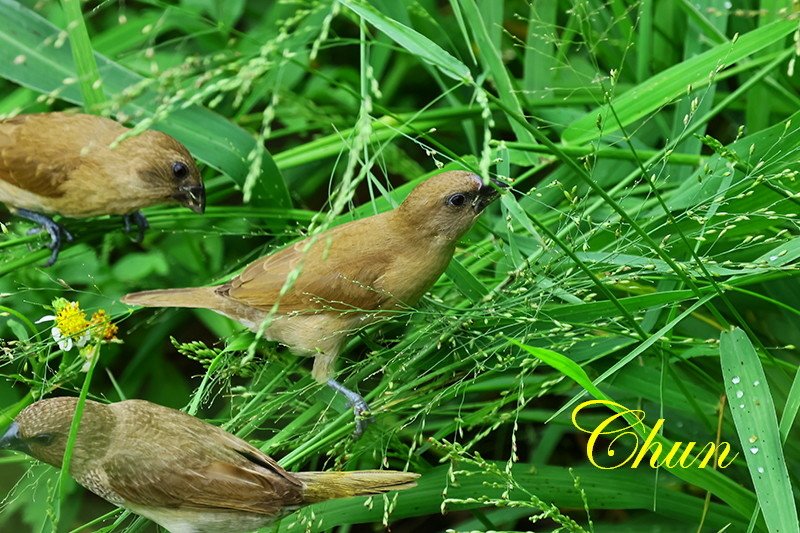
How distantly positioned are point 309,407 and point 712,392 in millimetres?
896

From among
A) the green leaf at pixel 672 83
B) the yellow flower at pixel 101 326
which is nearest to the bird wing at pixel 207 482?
the yellow flower at pixel 101 326

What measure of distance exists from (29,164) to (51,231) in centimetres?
18

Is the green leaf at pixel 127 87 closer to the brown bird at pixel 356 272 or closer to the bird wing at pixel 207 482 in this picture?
the brown bird at pixel 356 272

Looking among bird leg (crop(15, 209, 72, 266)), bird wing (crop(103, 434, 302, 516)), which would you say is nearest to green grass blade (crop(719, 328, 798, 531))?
bird wing (crop(103, 434, 302, 516))

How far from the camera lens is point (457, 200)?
6.90 feet

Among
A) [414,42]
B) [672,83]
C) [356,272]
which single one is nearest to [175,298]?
[356,272]

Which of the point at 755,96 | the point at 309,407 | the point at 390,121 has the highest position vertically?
the point at 755,96

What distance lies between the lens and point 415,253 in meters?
2.13

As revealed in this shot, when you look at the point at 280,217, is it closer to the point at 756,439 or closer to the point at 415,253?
the point at 415,253

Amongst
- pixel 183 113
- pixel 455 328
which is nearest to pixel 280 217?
pixel 183 113

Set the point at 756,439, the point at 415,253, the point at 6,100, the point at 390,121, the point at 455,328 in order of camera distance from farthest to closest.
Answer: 1. the point at 6,100
2. the point at 390,121
3. the point at 415,253
4. the point at 455,328
5. the point at 756,439

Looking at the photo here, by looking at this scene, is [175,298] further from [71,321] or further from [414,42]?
[414,42]

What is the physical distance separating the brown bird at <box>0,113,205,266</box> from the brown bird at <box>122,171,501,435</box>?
35cm

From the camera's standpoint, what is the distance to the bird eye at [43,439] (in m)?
1.86
